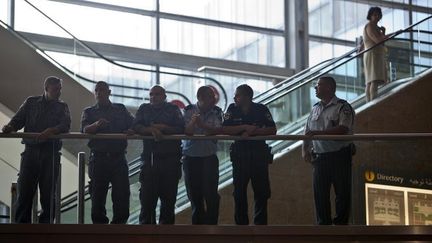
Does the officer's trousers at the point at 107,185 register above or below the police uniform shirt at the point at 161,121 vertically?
below

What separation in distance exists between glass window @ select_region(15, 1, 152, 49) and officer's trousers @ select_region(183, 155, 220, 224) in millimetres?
10261

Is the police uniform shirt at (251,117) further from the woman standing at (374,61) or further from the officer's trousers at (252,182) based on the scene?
the woman standing at (374,61)

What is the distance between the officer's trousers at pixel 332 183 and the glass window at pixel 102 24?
34.5 ft

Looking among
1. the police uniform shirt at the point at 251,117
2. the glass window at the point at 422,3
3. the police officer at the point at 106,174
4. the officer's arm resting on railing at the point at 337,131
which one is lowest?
the police officer at the point at 106,174

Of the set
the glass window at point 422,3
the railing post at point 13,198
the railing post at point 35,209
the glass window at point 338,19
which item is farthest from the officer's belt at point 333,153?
the glass window at point 422,3

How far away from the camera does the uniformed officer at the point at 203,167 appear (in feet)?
32.8

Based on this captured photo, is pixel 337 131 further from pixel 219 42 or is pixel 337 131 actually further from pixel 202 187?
pixel 219 42

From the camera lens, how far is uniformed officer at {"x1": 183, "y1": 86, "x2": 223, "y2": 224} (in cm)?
1000

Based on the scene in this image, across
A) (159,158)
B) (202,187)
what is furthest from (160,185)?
(202,187)

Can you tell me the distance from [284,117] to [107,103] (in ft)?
14.8

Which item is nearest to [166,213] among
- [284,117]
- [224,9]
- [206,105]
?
[206,105]

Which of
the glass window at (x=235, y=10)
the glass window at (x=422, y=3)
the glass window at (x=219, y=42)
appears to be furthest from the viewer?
the glass window at (x=422, y=3)

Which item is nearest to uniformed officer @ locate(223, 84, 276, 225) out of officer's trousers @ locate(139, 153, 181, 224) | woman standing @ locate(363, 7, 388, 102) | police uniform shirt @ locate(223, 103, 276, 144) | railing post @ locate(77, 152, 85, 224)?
police uniform shirt @ locate(223, 103, 276, 144)

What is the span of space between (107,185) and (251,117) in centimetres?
163
